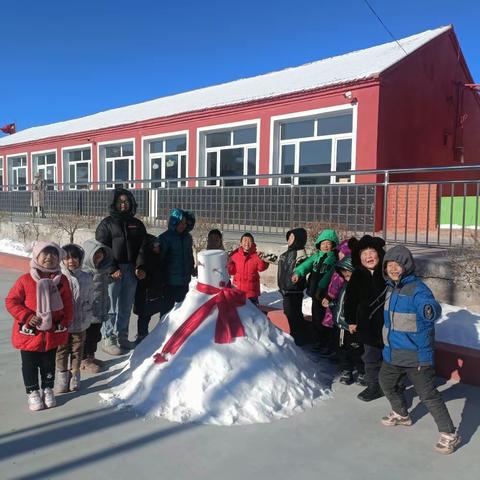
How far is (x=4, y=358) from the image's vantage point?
475 cm

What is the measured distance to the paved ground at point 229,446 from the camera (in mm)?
2764

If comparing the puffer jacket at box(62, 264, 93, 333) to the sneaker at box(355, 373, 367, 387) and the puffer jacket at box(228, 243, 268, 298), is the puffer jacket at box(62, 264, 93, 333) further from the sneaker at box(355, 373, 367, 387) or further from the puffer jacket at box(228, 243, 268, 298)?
the sneaker at box(355, 373, 367, 387)

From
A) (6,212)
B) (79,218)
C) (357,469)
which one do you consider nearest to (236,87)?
(79,218)

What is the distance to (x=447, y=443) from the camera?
118 inches

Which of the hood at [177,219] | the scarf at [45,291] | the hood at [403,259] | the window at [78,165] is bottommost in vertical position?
the scarf at [45,291]

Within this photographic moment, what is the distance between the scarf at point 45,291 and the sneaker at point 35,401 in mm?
530

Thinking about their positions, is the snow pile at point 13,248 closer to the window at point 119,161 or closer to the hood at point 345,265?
the window at point 119,161

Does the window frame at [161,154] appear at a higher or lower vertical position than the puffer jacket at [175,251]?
higher

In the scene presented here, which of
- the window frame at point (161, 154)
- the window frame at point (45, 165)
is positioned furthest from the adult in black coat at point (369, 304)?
the window frame at point (45, 165)

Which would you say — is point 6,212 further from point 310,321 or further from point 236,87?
point 310,321

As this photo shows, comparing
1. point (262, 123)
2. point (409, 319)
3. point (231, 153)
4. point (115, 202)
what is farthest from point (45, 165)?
point (409, 319)

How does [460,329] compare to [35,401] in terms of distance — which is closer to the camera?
[35,401]

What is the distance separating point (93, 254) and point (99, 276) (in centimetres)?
23

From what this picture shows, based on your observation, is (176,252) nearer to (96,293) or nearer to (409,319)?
(96,293)
